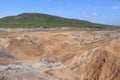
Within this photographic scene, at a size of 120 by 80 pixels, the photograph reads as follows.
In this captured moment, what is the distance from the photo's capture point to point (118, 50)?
38.6 metres

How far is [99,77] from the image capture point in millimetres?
33125

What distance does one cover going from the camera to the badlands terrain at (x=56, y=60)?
91.9ft

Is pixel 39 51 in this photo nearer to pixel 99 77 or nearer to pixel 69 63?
pixel 69 63

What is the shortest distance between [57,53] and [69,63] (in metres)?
11.2

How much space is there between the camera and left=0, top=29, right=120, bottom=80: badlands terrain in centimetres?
2800

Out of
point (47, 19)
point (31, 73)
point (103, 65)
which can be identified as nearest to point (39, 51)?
point (103, 65)

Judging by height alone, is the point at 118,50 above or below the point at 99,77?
above

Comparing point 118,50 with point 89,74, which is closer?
point 89,74

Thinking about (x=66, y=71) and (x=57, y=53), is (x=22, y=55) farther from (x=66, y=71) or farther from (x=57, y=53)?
(x=66, y=71)

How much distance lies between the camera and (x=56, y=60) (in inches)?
1454

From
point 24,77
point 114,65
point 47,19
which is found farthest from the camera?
point 47,19

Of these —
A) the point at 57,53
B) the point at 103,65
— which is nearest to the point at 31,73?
the point at 103,65

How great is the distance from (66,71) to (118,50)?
9834 millimetres

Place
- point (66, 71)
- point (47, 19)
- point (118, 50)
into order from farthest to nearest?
point (47, 19) < point (118, 50) < point (66, 71)
